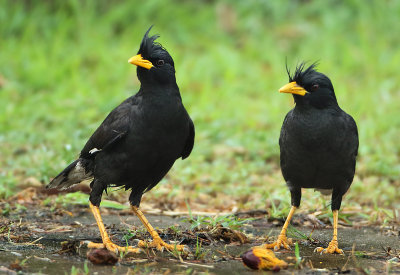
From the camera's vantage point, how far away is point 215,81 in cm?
1154

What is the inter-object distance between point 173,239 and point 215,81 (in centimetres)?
693

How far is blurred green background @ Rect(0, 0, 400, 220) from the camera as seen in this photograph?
7.10 metres

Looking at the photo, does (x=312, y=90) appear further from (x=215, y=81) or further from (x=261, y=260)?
(x=215, y=81)

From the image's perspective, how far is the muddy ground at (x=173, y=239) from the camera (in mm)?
3900

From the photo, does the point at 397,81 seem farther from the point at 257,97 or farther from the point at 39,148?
the point at 39,148

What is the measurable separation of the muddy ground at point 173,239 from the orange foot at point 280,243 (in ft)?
0.38

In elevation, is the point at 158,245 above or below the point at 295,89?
below

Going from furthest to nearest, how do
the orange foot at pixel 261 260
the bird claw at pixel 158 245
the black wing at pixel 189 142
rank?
the black wing at pixel 189 142
the bird claw at pixel 158 245
the orange foot at pixel 261 260

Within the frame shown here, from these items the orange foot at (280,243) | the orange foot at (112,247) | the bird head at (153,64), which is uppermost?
the bird head at (153,64)

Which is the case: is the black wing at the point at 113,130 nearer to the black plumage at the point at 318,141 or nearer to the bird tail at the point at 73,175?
the bird tail at the point at 73,175

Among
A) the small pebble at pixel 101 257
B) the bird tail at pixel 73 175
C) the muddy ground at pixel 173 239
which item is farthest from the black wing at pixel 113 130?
the small pebble at pixel 101 257

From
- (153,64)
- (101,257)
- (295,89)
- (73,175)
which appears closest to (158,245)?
(101,257)

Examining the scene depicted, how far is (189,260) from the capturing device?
4.13 m

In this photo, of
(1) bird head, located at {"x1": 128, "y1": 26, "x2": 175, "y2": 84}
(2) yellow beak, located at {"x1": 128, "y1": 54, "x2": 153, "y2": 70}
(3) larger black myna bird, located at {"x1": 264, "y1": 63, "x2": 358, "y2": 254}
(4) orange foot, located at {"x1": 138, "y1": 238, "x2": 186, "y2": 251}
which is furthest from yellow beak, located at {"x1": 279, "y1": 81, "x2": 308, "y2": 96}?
(4) orange foot, located at {"x1": 138, "y1": 238, "x2": 186, "y2": 251}
